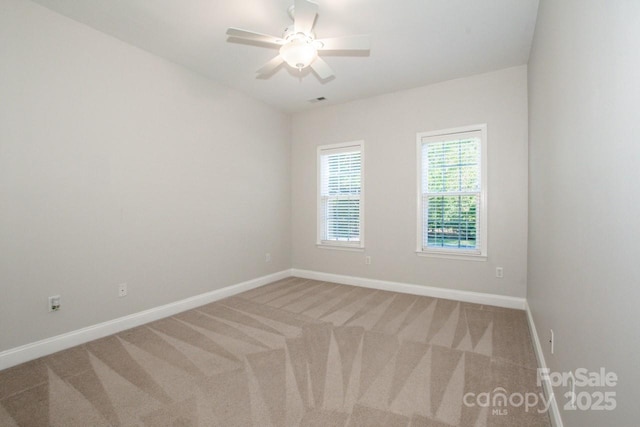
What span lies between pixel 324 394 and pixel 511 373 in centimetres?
140

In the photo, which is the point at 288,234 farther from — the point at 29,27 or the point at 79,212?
the point at 29,27

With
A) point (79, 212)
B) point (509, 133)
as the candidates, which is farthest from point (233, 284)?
point (509, 133)

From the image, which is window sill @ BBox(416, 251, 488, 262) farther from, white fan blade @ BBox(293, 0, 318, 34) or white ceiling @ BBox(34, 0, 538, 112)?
white fan blade @ BBox(293, 0, 318, 34)

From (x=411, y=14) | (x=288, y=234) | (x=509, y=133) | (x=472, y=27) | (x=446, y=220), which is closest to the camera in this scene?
(x=411, y=14)

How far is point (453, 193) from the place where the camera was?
3795 millimetres

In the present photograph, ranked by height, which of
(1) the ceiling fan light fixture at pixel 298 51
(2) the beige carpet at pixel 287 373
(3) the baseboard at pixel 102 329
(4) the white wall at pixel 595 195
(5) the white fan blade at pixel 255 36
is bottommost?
(2) the beige carpet at pixel 287 373

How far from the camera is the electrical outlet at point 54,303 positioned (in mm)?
2458

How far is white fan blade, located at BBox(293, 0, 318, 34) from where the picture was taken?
1.94 meters

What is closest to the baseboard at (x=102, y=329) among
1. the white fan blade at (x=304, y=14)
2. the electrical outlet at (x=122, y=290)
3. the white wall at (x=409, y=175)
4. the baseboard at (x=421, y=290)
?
the electrical outlet at (x=122, y=290)

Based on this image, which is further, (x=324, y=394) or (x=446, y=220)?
(x=446, y=220)

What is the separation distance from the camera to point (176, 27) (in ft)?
8.96

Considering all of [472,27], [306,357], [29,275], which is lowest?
[306,357]

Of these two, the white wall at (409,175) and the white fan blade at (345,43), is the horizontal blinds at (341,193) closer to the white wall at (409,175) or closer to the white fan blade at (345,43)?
the white wall at (409,175)

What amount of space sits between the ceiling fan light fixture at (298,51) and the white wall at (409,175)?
2218 millimetres
